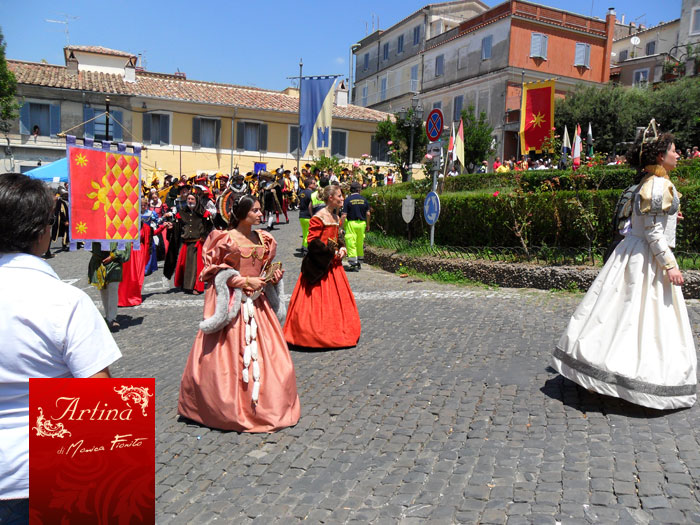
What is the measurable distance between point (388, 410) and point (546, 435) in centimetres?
119

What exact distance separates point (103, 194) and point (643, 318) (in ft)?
18.3

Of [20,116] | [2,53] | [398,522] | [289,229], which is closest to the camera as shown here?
[398,522]

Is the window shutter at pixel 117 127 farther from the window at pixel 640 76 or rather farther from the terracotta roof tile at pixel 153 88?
the window at pixel 640 76

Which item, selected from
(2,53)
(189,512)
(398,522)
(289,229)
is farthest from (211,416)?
(2,53)

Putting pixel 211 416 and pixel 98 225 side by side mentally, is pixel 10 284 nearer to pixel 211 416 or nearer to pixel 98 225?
pixel 211 416

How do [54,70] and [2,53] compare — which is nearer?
[2,53]

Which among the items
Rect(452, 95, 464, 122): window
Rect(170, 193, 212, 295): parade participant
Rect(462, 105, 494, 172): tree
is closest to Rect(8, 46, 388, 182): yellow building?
Rect(452, 95, 464, 122): window

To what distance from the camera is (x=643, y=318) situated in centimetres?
409

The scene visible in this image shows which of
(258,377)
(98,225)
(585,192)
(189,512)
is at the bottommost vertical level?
(189,512)

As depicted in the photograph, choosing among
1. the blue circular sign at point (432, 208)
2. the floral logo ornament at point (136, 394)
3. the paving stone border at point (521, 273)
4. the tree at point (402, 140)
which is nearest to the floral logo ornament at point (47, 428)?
the floral logo ornament at point (136, 394)

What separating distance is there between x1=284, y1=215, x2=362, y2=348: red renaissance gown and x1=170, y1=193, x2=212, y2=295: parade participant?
13.4ft

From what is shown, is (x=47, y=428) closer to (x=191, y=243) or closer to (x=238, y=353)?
(x=238, y=353)

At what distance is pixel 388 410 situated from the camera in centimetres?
457

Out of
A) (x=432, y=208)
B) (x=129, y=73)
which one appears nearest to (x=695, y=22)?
(x=129, y=73)
